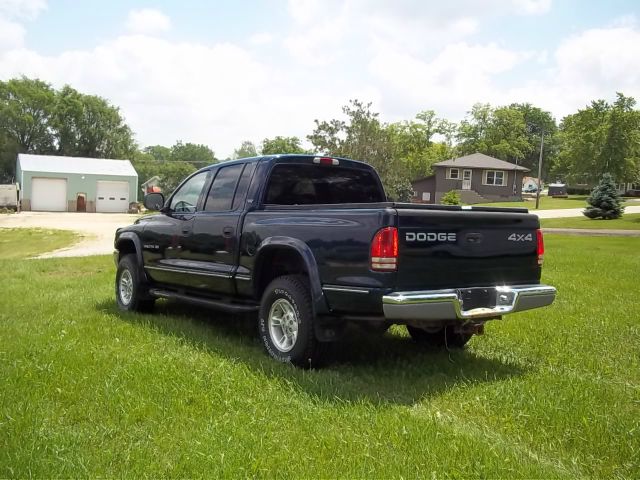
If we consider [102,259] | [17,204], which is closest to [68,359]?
[102,259]

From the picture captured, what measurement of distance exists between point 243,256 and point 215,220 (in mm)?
711

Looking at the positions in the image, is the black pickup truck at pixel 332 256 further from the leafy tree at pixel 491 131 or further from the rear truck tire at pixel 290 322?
the leafy tree at pixel 491 131

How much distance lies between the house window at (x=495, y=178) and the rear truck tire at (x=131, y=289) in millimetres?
53093

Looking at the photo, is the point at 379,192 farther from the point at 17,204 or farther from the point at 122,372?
the point at 17,204

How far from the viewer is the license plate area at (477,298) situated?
4.80 meters

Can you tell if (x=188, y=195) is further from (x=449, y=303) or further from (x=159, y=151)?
(x=159, y=151)

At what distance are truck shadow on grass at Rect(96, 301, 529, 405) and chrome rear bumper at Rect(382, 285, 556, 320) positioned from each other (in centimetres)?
58

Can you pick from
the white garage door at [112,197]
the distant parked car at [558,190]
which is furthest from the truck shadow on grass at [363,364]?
the distant parked car at [558,190]

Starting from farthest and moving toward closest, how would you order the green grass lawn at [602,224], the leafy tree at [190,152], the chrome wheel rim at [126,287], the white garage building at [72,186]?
the leafy tree at [190,152] → the white garage building at [72,186] → the green grass lawn at [602,224] → the chrome wheel rim at [126,287]

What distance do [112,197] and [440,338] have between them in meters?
49.1

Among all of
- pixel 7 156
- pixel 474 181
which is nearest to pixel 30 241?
pixel 474 181

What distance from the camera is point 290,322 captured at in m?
5.26

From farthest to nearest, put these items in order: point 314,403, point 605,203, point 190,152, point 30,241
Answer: point 190,152, point 605,203, point 30,241, point 314,403

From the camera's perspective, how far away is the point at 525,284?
536cm
